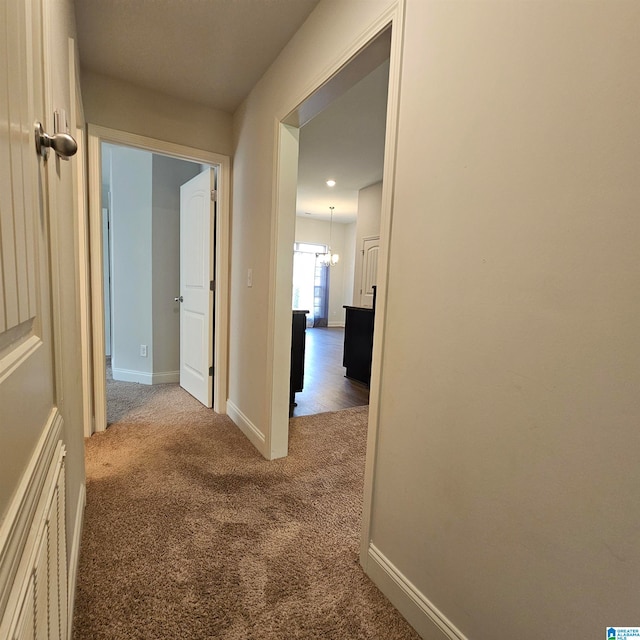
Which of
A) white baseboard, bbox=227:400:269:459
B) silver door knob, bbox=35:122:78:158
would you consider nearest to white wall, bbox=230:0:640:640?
silver door knob, bbox=35:122:78:158

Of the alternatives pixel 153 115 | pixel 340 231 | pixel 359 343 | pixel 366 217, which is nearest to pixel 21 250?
pixel 153 115

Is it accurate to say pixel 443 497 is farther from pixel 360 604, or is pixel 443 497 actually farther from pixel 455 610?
pixel 360 604

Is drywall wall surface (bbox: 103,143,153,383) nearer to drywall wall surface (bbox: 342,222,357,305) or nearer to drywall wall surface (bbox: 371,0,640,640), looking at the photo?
drywall wall surface (bbox: 371,0,640,640)

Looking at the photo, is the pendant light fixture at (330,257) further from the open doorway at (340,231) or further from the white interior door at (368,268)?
the white interior door at (368,268)

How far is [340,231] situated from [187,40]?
7640 mm

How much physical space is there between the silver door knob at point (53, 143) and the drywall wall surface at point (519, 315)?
92 cm

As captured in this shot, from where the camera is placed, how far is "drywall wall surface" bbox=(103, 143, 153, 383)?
340 centimetres

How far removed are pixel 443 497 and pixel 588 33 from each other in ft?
3.81

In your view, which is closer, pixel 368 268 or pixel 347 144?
pixel 347 144

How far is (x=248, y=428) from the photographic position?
239 centimetres

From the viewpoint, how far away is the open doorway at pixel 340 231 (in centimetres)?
309

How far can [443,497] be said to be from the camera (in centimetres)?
100

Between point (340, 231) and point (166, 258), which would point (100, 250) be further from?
point (340, 231)

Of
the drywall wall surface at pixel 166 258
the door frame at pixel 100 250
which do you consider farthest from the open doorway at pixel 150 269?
the door frame at pixel 100 250
